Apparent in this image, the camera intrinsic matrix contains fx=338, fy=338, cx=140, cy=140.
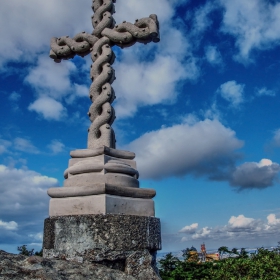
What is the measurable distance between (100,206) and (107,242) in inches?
15.3

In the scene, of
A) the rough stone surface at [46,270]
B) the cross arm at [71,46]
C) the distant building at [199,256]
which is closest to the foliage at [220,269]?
the distant building at [199,256]

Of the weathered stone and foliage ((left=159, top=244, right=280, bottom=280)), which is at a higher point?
the weathered stone

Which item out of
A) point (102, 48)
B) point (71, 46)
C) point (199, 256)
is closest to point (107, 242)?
point (102, 48)

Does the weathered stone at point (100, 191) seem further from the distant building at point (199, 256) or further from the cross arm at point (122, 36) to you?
the distant building at point (199, 256)

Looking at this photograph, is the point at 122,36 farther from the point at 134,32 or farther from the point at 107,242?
the point at 107,242

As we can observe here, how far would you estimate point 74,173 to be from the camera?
13.4ft

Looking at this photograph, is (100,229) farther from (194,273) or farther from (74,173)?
(194,273)

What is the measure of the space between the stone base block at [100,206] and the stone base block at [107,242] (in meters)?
0.13

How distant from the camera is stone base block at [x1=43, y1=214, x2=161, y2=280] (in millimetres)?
3469

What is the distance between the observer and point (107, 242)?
3.48 m

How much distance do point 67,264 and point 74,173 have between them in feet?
4.68

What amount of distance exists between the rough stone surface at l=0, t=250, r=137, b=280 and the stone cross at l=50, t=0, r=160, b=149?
184 cm

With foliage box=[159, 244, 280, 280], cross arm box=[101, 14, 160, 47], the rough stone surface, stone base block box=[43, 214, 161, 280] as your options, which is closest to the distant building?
foliage box=[159, 244, 280, 280]

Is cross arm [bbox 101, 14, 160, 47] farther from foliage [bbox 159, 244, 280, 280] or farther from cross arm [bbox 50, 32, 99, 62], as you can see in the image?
foliage [bbox 159, 244, 280, 280]
